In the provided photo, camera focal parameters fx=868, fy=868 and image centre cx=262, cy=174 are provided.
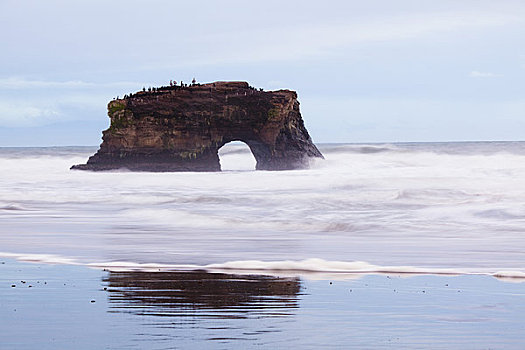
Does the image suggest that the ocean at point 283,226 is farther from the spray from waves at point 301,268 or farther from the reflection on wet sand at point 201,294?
the reflection on wet sand at point 201,294

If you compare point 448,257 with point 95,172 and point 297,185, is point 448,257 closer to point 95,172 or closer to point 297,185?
point 297,185

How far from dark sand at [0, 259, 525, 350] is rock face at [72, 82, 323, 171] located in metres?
33.8

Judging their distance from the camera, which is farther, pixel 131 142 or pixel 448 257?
pixel 131 142

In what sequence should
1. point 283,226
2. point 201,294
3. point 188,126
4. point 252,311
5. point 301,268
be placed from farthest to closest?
point 188,126, point 283,226, point 301,268, point 201,294, point 252,311

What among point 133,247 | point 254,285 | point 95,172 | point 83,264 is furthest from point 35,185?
point 254,285

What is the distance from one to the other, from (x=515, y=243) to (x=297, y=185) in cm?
1753

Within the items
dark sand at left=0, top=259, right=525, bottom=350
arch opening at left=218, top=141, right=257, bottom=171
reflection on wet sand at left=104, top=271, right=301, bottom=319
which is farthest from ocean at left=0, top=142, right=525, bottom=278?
arch opening at left=218, top=141, right=257, bottom=171

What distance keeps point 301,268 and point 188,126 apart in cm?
3366

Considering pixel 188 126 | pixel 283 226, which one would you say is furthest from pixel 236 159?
pixel 283 226

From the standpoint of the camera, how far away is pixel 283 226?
56.5ft

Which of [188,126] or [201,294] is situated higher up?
[188,126]

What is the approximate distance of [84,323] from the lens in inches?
282

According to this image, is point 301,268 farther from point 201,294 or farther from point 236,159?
point 236,159

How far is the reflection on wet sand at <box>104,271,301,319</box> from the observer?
303 inches
